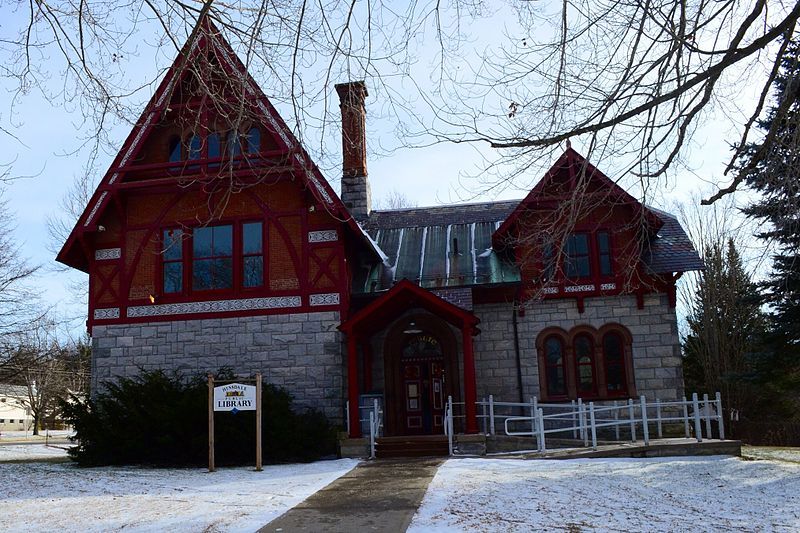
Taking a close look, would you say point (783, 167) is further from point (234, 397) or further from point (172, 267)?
point (172, 267)

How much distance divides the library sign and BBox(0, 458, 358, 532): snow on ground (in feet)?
4.01

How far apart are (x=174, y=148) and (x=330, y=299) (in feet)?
19.6

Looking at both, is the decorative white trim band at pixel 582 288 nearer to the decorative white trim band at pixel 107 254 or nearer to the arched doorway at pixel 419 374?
the arched doorway at pixel 419 374

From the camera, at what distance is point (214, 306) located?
18797mm

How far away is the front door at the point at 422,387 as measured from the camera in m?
19.5

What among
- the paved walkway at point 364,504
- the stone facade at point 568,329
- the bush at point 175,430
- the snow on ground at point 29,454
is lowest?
the snow on ground at point 29,454

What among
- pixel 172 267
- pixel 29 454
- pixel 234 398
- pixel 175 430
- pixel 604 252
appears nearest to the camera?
pixel 234 398

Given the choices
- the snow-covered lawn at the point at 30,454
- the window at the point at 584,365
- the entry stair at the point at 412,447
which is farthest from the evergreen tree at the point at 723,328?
the snow-covered lawn at the point at 30,454

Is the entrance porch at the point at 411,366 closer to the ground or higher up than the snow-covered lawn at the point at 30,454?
higher up

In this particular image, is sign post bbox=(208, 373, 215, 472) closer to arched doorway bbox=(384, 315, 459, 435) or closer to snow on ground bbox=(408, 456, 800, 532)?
snow on ground bbox=(408, 456, 800, 532)

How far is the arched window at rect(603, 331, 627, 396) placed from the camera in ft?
61.6

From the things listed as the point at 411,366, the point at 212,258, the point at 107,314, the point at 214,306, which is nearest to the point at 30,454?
the point at 107,314

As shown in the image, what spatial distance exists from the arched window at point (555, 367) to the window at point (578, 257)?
1772 millimetres

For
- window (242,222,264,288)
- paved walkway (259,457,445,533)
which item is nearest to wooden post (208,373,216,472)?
paved walkway (259,457,445,533)
